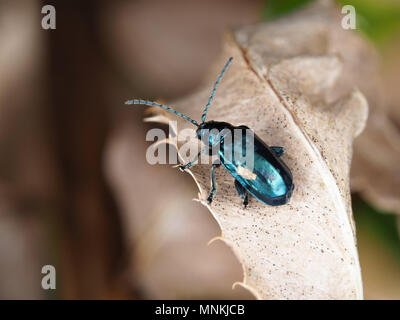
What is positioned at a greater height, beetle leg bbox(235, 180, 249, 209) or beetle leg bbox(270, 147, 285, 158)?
beetle leg bbox(270, 147, 285, 158)

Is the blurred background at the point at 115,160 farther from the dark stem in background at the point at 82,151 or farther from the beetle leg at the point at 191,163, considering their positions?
the beetle leg at the point at 191,163

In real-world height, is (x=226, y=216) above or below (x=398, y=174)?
below

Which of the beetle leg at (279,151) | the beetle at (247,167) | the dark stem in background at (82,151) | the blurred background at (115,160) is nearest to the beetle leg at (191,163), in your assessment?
the beetle at (247,167)

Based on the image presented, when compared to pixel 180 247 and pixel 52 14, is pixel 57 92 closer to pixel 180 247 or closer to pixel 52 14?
pixel 52 14

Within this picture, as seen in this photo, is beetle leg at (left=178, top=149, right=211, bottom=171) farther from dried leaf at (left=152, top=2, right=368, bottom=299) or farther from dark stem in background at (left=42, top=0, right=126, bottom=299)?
dark stem in background at (left=42, top=0, right=126, bottom=299)

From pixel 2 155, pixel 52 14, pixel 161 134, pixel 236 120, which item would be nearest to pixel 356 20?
Answer: pixel 236 120

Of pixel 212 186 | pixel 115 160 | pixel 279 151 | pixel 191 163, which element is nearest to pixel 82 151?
pixel 115 160

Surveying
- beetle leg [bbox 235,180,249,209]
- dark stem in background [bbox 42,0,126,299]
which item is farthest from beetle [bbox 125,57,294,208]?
dark stem in background [bbox 42,0,126,299]
